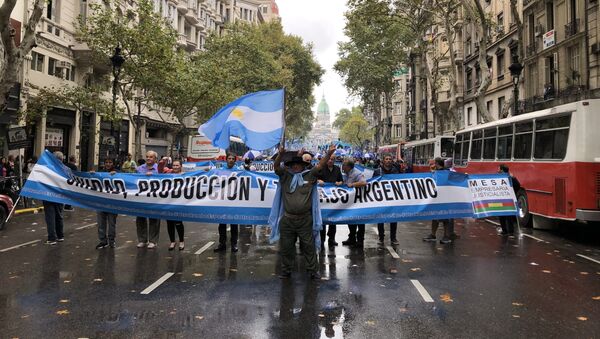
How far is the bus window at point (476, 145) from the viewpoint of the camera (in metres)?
16.7

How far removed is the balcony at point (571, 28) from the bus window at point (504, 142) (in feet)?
50.7

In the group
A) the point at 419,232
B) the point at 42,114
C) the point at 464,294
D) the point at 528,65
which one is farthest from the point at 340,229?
the point at 528,65

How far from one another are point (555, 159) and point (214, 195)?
842 cm

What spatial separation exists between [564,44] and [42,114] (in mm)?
28953

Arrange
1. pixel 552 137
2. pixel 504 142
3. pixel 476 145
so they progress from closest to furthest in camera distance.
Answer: pixel 552 137 < pixel 504 142 < pixel 476 145

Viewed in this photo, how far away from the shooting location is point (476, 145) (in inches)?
675

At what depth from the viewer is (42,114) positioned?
70.5 feet

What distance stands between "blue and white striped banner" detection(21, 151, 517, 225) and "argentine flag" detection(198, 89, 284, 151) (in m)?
1.48

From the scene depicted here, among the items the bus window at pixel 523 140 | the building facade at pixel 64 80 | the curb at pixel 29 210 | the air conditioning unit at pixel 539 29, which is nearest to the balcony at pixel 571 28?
the air conditioning unit at pixel 539 29

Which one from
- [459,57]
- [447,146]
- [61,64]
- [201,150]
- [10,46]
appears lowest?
[201,150]

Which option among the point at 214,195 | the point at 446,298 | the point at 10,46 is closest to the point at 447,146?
the point at 214,195

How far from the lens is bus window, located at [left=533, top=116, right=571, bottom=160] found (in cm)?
1085

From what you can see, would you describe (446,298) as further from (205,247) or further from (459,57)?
(459,57)

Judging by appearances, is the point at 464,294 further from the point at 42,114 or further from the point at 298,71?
the point at 298,71
